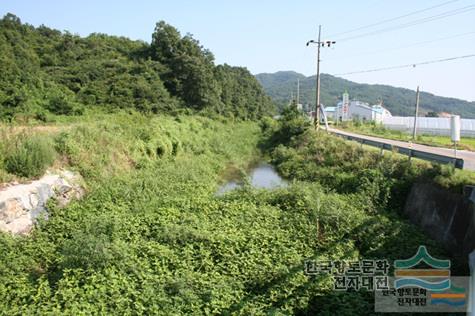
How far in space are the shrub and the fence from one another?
53.9 metres

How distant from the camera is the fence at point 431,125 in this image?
5428cm

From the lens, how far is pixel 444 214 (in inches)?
408

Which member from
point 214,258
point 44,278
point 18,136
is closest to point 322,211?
point 214,258

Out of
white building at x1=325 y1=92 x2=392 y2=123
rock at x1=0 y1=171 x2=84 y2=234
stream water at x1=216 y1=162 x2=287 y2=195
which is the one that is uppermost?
white building at x1=325 y1=92 x2=392 y2=123

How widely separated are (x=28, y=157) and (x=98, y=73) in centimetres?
2777

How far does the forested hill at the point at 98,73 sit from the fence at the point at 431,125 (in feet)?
103

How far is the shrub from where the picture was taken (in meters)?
10.2

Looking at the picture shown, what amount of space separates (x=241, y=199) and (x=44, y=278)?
7.06m

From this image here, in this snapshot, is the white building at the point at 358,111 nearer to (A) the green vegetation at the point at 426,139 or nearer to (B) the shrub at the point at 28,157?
(A) the green vegetation at the point at 426,139

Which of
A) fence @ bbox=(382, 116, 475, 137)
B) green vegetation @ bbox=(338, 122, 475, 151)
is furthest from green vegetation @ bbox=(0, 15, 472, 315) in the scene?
fence @ bbox=(382, 116, 475, 137)

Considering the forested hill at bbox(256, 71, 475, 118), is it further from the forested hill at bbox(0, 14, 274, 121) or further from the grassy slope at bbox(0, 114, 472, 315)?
the grassy slope at bbox(0, 114, 472, 315)

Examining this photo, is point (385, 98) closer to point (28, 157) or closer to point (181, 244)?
point (181, 244)

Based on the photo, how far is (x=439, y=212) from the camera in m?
10.7

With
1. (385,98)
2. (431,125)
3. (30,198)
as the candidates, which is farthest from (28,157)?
(385,98)
